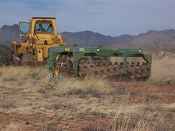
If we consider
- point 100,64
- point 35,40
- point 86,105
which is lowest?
point 86,105

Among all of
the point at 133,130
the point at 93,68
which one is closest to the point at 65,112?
the point at 133,130

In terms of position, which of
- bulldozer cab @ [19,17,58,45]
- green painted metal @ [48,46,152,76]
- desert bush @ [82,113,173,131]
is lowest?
desert bush @ [82,113,173,131]

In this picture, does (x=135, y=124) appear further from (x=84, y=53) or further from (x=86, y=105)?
(x=84, y=53)

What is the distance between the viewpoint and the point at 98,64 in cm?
2403

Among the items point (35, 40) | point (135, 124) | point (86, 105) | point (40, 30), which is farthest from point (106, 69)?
point (135, 124)

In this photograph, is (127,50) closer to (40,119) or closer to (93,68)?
(93,68)

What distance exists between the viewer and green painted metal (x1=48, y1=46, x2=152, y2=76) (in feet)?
78.6

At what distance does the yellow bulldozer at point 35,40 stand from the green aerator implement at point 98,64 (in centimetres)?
442

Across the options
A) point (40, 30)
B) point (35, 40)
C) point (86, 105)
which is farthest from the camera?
point (40, 30)

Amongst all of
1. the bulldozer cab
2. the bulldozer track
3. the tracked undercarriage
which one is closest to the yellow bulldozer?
the bulldozer cab

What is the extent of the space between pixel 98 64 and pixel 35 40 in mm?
6292

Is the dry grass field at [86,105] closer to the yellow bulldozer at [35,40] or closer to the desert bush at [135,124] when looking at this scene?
the desert bush at [135,124]

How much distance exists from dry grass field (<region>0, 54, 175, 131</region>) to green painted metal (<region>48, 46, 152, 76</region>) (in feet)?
3.10

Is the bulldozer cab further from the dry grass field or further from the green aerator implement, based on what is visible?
the dry grass field
